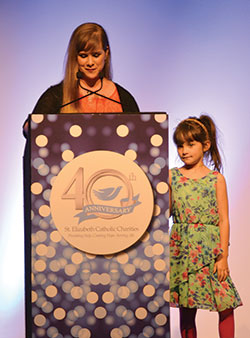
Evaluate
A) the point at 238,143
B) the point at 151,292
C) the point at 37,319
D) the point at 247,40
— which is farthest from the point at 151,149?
the point at 247,40

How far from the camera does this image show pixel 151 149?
1.59m

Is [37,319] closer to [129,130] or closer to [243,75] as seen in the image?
[129,130]

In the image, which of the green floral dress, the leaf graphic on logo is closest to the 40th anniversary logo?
the leaf graphic on logo

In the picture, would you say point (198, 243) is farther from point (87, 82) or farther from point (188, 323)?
point (87, 82)

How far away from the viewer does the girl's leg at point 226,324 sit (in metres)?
2.42

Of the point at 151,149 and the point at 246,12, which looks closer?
the point at 151,149

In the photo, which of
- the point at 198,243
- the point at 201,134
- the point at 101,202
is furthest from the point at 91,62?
the point at 101,202

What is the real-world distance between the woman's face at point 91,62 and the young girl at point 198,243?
1.87ft

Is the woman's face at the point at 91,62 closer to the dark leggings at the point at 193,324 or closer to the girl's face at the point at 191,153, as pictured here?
the girl's face at the point at 191,153

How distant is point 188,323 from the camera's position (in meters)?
2.45

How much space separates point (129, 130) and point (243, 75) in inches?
58.9

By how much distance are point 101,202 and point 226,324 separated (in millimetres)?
1201

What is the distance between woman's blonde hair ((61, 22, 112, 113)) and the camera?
252 cm

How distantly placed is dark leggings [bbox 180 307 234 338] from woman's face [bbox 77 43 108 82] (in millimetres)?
1224
